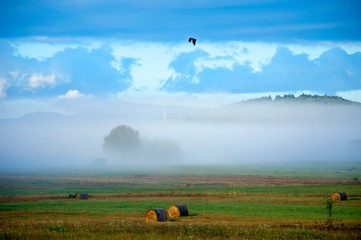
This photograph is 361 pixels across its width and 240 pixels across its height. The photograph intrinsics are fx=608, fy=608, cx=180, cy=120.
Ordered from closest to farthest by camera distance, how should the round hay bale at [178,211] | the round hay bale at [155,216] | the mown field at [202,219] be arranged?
the mown field at [202,219] < the round hay bale at [155,216] < the round hay bale at [178,211]

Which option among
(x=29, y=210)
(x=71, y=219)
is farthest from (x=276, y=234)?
(x=29, y=210)

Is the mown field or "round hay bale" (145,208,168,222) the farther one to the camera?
"round hay bale" (145,208,168,222)

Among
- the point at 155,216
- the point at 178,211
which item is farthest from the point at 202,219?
the point at 155,216

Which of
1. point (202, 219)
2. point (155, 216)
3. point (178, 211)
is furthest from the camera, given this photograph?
point (178, 211)

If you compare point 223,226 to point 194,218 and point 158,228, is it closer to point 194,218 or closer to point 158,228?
point 158,228

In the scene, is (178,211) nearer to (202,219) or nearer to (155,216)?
(202,219)

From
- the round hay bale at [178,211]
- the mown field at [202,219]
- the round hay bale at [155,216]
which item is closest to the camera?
the mown field at [202,219]

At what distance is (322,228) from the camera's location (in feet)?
128

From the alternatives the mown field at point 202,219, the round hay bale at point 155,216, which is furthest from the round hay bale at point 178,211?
the round hay bale at point 155,216

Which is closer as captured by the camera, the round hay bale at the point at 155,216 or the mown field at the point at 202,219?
the mown field at the point at 202,219

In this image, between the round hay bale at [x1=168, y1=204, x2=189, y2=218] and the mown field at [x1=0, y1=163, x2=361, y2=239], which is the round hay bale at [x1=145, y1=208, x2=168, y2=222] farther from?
the round hay bale at [x1=168, y1=204, x2=189, y2=218]

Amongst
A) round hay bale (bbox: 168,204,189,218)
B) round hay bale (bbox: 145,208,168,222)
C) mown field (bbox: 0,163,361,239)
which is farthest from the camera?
round hay bale (bbox: 168,204,189,218)

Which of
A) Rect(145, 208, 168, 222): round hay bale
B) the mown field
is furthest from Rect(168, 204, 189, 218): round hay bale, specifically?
Rect(145, 208, 168, 222): round hay bale

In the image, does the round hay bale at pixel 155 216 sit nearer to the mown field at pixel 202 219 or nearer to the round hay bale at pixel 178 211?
the mown field at pixel 202 219
